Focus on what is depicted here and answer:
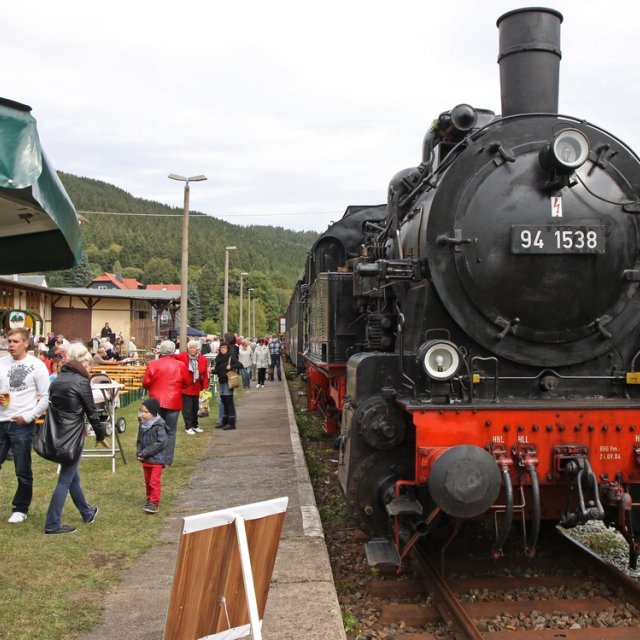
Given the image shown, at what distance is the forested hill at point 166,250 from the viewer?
10119cm

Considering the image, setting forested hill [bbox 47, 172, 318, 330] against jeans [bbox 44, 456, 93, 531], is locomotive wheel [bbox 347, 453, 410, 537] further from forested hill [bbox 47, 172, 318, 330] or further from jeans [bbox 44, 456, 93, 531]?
forested hill [bbox 47, 172, 318, 330]

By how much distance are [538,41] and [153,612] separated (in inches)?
185

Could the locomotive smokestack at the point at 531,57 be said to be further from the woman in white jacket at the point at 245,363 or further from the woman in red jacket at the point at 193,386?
the woman in white jacket at the point at 245,363

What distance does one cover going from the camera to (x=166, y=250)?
115562mm

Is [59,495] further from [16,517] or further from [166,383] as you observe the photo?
[166,383]

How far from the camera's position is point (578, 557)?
5.23 m

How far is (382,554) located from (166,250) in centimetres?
11466

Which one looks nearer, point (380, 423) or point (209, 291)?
point (380, 423)

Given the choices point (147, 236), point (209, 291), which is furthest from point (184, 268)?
point (147, 236)

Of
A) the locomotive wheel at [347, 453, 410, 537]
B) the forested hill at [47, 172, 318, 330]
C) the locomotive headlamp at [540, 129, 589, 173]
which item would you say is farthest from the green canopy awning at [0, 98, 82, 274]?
the forested hill at [47, 172, 318, 330]

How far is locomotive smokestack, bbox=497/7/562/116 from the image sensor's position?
5.12m

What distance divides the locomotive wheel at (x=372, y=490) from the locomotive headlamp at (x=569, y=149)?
2258 mm

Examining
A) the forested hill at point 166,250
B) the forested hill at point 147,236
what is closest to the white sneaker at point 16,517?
the forested hill at point 166,250

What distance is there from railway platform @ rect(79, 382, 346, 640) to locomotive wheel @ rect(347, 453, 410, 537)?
1.43ft
